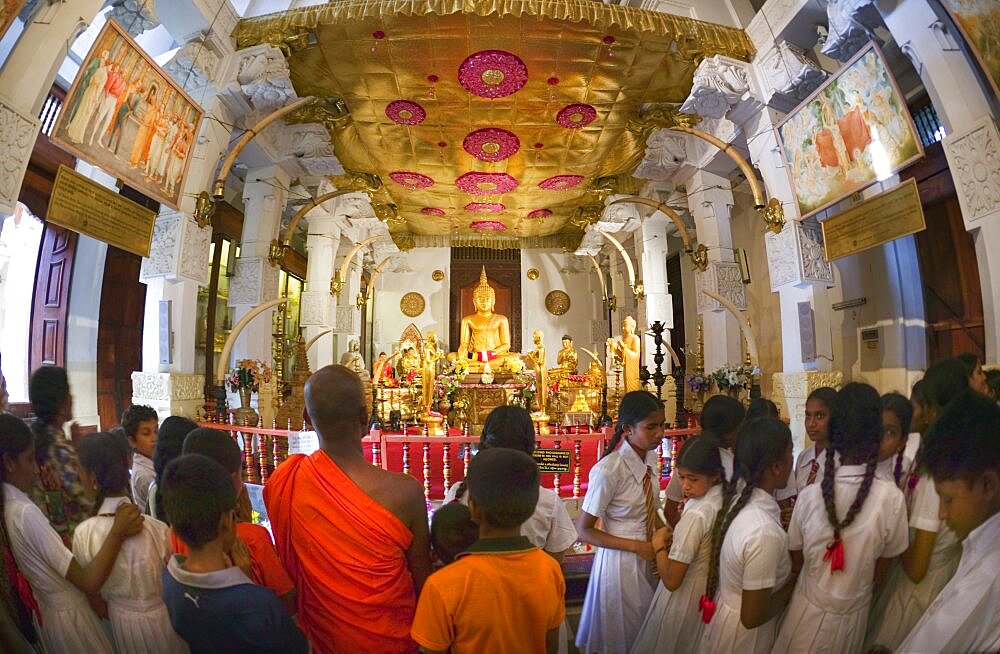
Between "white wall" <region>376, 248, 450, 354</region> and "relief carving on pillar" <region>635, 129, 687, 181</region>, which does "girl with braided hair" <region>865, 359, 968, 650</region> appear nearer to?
"relief carving on pillar" <region>635, 129, 687, 181</region>

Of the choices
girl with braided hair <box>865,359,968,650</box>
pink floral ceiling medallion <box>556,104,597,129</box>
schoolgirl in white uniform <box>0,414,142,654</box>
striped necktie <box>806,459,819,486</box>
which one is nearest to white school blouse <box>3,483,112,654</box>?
schoolgirl in white uniform <box>0,414,142,654</box>

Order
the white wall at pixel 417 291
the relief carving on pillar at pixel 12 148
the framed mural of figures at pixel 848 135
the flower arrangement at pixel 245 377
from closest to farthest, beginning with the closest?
the relief carving on pillar at pixel 12 148 → the framed mural of figures at pixel 848 135 → the flower arrangement at pixel 245 377 → the white wall at pixel 417 291

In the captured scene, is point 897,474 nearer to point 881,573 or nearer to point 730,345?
point 881,573

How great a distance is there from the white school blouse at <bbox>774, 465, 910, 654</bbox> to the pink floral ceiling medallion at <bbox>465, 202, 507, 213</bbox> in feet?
35.7

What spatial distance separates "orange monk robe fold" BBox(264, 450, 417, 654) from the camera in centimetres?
169

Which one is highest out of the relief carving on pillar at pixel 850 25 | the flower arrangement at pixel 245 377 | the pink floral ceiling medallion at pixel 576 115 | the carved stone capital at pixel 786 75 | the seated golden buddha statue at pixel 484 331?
the pink floral ceiling medallion at pixel 576 115

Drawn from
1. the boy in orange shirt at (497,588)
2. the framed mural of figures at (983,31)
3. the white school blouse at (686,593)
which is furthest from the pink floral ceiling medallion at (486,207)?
the boy in orange shirt at (497,588)

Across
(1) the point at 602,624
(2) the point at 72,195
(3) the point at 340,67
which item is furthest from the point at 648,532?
(3) the point at 340,67

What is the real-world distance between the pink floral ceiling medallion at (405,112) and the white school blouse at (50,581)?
6832mm

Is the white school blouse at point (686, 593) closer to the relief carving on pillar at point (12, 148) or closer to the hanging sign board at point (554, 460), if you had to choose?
the hanging sign board at point (554, 460)

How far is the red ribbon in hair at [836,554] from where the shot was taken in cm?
183

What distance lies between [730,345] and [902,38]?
15.9ft

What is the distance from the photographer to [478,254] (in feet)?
55.4

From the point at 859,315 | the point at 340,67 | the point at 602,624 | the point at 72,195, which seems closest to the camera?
the point at 602,624
